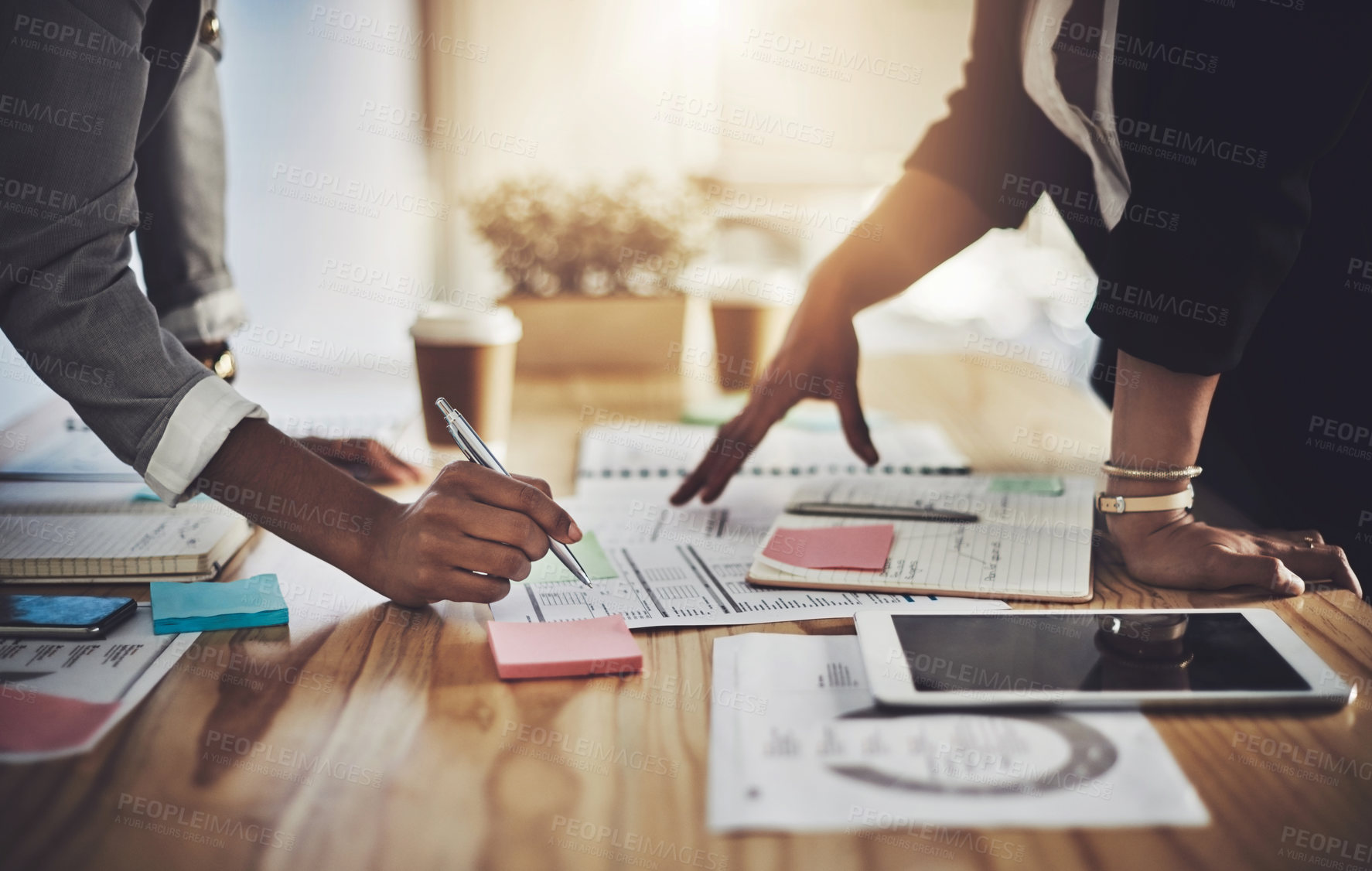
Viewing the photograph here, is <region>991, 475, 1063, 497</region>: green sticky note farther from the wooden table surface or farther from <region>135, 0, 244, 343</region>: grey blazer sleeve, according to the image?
<region>135, 0, 244, 343</region>: grey blazer sleeve

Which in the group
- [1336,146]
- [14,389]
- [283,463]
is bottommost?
[14,389]

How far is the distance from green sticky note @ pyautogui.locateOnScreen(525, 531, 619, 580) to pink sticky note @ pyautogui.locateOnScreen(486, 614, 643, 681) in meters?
0.11

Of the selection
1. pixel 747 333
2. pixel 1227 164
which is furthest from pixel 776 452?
pixel 1227 164

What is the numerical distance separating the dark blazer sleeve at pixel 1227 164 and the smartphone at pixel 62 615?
79cm

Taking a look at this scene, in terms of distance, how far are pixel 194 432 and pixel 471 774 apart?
0.35 meters

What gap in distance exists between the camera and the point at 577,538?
68 cm

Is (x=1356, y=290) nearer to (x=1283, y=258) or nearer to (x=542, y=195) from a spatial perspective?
(x=1283, y=258)

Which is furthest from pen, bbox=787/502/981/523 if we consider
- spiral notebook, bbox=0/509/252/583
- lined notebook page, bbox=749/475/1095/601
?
spiral notebook, bbox=0/509/252/583

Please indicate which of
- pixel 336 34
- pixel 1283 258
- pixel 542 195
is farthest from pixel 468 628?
pixel 336 34

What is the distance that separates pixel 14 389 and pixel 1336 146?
1.68 meters

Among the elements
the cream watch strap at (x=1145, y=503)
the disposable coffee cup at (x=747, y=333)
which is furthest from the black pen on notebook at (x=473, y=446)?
the disposable coffee cup at (x=747, y=333)

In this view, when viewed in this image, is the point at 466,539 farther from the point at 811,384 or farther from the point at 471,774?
the point at 811,384

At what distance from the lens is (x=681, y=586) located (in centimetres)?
74

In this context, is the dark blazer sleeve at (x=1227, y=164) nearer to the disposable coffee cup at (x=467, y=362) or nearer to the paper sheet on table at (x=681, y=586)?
the paper sheet on table at (x=681, y=586)
